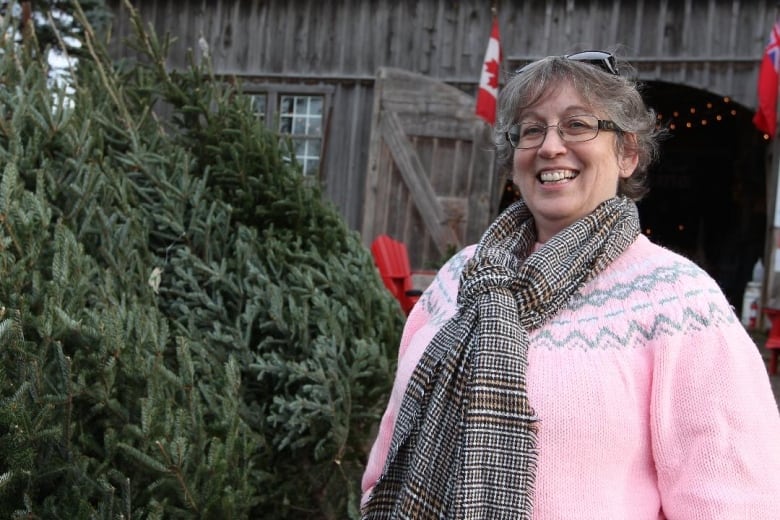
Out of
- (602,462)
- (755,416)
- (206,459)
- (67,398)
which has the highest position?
(755,416)

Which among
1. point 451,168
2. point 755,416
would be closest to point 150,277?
point 755,416

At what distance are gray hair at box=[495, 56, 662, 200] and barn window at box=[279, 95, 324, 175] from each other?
26.1 feet

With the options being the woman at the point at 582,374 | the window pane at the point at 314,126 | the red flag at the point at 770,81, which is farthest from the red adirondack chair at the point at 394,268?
the woman at the point at 582,374

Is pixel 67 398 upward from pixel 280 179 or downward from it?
downward

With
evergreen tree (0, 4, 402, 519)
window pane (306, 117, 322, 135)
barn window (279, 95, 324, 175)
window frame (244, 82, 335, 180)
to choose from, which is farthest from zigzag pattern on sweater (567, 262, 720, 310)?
window pane (306, 117, 322, 135)

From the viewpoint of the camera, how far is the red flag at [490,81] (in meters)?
8.52

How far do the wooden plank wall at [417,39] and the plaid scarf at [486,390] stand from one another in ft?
24.1

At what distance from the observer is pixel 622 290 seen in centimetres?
159

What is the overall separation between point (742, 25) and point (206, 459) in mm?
8153

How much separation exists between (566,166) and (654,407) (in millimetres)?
542

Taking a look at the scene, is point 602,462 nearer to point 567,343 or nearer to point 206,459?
point 567,343

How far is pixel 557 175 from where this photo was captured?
1766mm

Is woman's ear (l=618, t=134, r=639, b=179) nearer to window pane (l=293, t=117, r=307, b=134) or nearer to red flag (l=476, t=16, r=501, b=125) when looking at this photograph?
red flag (l=476, t=16, r=501, b=125)

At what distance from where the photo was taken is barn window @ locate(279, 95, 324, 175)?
9742 mm
